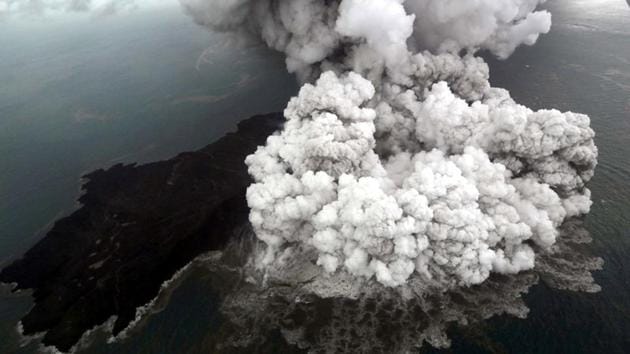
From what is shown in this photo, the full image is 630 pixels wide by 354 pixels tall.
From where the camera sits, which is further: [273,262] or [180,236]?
[180,236]

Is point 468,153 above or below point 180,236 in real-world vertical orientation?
above

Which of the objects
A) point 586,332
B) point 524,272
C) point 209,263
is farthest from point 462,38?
point 209,263

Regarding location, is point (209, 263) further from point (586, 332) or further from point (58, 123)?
point (58, 123)

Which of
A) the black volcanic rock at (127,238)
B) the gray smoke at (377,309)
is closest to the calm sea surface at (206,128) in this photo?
the gray smoke at (377,309)

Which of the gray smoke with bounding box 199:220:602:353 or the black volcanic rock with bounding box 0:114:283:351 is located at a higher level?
the black volcanic rock with bounding box 0:114:283:351

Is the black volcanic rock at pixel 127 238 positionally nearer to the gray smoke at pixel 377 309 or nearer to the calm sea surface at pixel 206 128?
the calm sea surface at pixel 206 128

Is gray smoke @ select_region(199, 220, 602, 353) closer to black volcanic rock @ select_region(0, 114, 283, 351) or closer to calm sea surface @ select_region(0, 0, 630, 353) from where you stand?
calm sea surface @ select_region(0, 0, 630, 353)

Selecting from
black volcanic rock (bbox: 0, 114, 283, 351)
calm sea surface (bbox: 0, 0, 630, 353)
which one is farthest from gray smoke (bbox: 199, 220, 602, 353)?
black volcanic rock (bbox: 0, 114, 283, 351)
